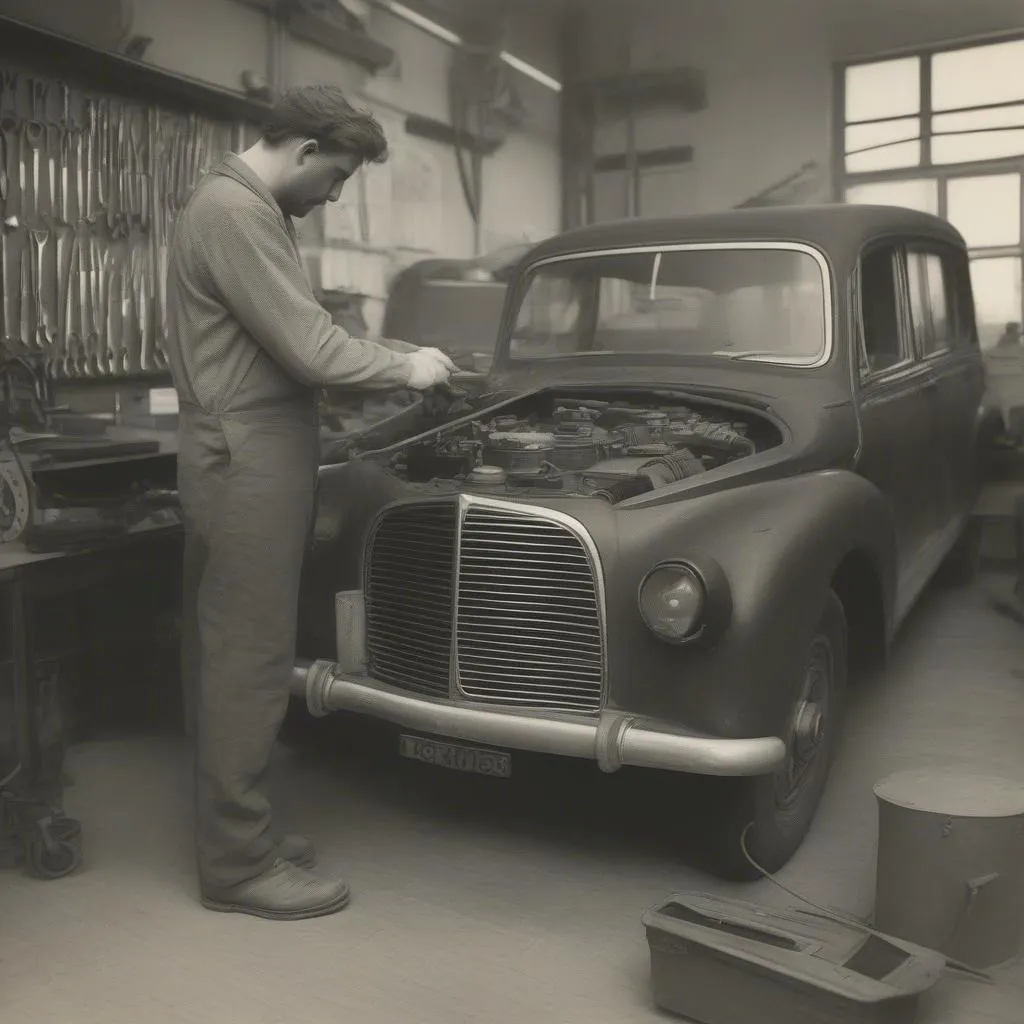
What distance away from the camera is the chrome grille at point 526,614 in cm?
269

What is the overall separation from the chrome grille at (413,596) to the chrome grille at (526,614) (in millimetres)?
56

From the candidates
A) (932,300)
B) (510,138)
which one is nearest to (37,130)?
(510,138)

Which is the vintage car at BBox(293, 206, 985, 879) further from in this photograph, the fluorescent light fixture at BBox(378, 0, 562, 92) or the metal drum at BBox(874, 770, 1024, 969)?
the fluorescent light fixture at BBox(378, 0, 562, 92)

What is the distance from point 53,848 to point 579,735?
133 centimetres

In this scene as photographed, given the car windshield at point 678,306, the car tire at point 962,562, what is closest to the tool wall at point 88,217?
the car windshield at point 678,306

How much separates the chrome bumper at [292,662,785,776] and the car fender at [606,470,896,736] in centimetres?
6

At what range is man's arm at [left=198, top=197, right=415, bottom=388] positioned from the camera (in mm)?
2547

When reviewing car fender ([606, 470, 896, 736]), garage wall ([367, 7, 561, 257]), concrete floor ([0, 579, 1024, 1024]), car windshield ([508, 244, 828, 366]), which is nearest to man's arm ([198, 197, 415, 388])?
car fender ([606, 470, 896, 736])

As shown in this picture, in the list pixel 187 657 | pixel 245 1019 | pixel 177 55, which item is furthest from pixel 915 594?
pixel 177 55

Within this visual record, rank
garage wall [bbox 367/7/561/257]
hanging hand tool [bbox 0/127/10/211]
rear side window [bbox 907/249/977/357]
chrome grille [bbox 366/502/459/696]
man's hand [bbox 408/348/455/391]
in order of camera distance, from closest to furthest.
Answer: man's hand [bbox 408/348/455/391] → chrome grille [bbox 366/502/459/696] → hanging hand tool [bbox 0/127/10/211] → rear side window [bbox 907/249/977/357] → garage wall [bbox 367/7/561/257]

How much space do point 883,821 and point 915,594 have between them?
66.2 inches

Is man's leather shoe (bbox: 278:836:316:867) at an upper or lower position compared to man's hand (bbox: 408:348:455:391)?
lower

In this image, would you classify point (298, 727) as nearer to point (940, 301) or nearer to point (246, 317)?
point (246, 317)

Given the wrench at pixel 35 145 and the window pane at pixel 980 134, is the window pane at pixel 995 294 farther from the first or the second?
the wrench at pixel 35 145
